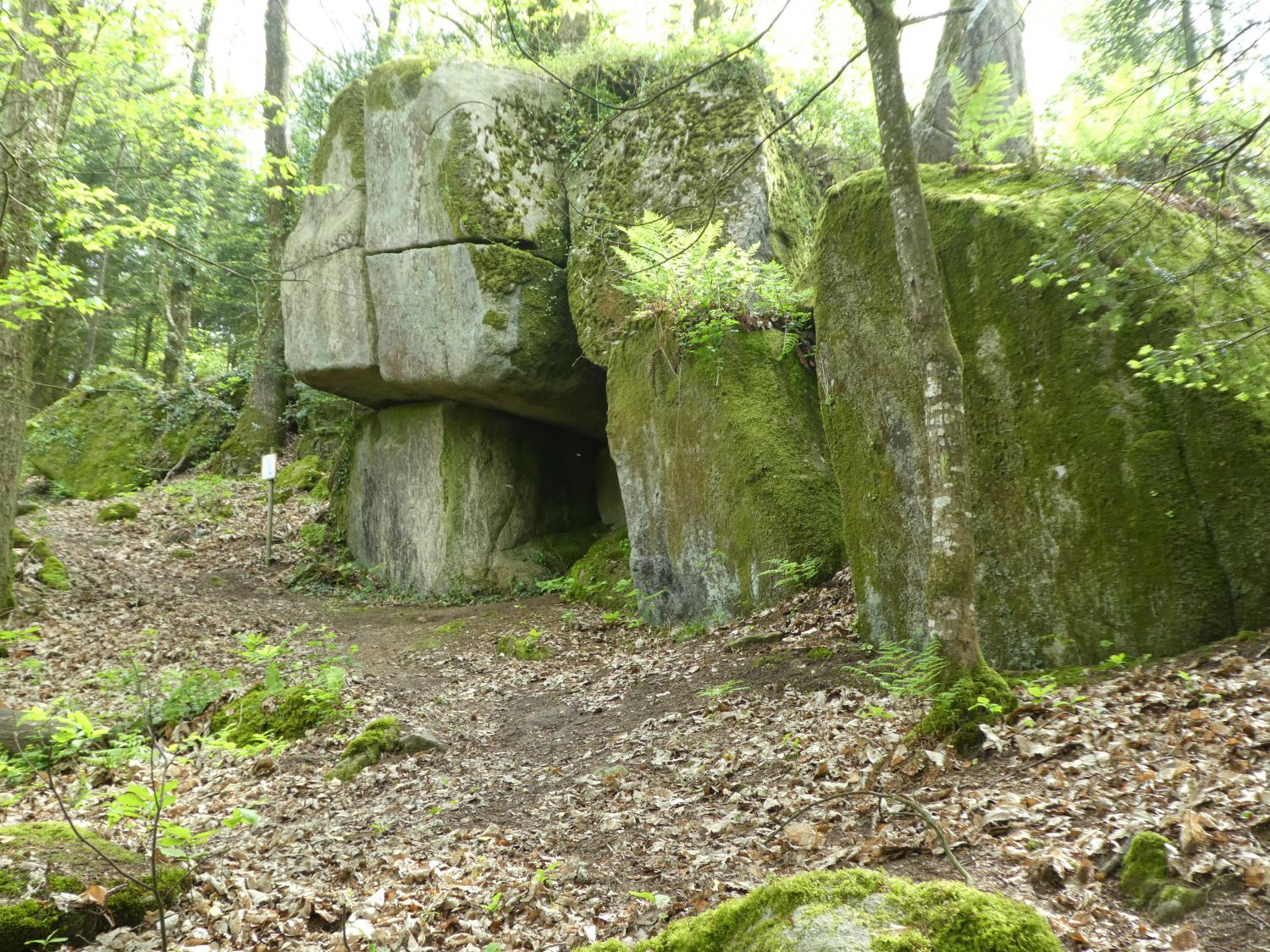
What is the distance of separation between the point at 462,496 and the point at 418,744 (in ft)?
23.4

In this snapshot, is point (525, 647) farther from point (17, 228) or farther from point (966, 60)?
point (966, 60)

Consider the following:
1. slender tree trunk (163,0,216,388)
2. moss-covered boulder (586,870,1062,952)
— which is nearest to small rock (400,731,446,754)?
moss-covered boulder (586,870,1062,952)

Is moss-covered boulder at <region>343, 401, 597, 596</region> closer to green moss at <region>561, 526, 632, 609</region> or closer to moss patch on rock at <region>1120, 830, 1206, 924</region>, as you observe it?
green moss at <region>561, 526, 632, 609</region>

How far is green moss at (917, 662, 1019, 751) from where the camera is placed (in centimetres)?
436

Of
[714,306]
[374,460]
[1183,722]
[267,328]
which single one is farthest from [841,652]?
[267,328]

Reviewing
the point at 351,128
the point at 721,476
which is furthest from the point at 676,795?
the point at 351,128

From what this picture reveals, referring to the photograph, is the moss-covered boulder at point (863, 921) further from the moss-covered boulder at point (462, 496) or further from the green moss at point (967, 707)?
the moss-covered boulder at point (462, 496)

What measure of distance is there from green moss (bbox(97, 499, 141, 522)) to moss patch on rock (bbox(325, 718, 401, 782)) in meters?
11.6

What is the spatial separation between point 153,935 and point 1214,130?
639 centimetres

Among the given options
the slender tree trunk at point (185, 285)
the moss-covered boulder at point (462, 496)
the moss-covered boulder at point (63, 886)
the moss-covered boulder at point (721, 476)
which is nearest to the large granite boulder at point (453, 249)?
the moss-covered boulder at point (462, 496)

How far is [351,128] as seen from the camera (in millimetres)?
13617

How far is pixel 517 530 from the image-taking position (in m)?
13.5

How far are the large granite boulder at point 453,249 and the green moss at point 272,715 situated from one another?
6.15 m

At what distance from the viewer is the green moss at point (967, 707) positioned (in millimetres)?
4360
